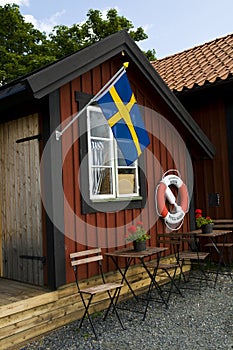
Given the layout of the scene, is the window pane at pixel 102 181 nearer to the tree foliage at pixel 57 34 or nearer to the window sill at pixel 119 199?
the window sill at pixel 119 199

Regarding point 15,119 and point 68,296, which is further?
point 15,119

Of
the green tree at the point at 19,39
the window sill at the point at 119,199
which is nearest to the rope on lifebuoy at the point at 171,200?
the window sill at the point at 119,199

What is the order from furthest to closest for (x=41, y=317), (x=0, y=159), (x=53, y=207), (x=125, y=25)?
(x=125, y=25) → (x=0, y=159) → (x=53, y=207) → (x=41, y=317)

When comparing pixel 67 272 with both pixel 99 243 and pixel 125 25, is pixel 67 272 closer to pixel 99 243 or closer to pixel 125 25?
pixel 99 243

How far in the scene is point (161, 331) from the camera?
4012 mm

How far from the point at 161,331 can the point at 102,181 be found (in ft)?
6.71

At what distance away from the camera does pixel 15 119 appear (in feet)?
16.2

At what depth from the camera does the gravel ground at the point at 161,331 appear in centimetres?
369

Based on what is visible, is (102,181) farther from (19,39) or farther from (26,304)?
(19,39)

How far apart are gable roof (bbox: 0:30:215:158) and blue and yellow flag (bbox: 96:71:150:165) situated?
39 centimetres

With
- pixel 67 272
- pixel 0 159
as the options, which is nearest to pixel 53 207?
pixel 67 272

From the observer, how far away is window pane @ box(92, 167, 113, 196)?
4.97 metres

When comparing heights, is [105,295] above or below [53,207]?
below

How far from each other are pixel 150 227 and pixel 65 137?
2095mm
